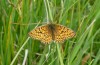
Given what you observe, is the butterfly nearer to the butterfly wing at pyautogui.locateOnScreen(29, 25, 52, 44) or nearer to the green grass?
the butterfly wing at pyautogui.locateOnScreen(29, 25, 52, 44)

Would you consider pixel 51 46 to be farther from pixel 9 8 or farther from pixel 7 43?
pixel 9 8

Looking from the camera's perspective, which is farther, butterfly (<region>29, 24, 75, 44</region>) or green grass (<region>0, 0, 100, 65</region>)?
green grass (<region>0, 0, 100, 65</region>)

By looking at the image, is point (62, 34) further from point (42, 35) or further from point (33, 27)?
point (33, 27)

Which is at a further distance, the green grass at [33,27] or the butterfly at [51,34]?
the green grass at [33,27]

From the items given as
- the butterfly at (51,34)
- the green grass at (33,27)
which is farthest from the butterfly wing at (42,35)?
the green grass at (33,27)

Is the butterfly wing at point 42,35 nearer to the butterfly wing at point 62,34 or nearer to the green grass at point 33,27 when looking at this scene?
the butterfly wing at point 62,34

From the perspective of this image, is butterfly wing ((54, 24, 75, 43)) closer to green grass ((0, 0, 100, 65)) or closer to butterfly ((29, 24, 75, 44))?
butterfly ((29, 24, 75, 44))

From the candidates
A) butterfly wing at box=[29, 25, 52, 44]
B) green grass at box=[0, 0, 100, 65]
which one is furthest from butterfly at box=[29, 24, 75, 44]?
green grass at box=[0, 0, 100, 65]
